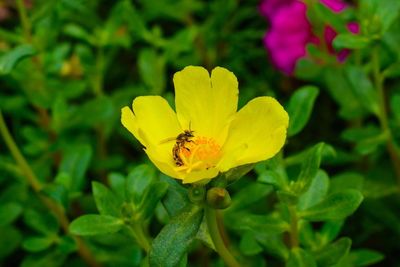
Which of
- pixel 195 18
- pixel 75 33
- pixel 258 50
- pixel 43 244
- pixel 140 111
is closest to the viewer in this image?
pixel 140 111

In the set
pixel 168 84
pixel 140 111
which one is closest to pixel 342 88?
pixel 168 84

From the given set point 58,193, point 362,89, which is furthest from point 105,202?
point 362,89

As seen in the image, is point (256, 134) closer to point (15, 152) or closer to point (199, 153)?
point (199, 153)

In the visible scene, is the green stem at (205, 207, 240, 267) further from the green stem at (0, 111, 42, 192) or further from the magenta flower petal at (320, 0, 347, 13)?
the magenta flower petal at (320, 0, 347, 13)

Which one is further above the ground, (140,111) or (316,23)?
(140,111)

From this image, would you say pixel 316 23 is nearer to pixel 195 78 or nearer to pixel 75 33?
pixel 75 33

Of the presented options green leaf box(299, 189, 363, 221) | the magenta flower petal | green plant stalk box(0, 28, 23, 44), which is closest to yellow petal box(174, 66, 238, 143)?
green leaf box(299, 189, 363, 221)

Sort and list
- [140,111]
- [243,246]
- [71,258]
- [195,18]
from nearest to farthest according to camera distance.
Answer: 1. [140,111]
2. [243,246]
3. [71,258]
4. [195,18]
